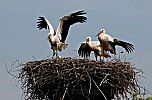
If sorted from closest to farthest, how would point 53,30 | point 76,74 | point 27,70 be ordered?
point 76,74 → point 27,70 → point 53,30

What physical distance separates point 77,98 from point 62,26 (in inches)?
121

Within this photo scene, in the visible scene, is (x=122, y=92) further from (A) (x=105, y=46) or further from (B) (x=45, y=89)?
(A) (x=105, y=46)

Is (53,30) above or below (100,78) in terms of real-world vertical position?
above

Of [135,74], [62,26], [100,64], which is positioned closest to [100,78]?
[100,64]

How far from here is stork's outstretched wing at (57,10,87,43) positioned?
10875 millimetres

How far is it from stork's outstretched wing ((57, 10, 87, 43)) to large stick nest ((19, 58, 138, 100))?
218cm

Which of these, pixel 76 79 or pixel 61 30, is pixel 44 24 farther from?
pixel 76 79

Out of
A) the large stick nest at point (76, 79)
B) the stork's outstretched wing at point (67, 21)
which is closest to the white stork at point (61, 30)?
the stork's outstretched wing at point (67, 21)

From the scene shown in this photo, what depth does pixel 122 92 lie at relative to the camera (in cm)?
866

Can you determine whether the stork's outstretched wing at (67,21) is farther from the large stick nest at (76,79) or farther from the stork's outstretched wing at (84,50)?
the large stick nest at (76,79)

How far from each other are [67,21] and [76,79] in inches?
121

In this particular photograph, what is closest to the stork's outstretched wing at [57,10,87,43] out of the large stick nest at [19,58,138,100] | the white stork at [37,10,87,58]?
the white stork at [37,10,87,58]

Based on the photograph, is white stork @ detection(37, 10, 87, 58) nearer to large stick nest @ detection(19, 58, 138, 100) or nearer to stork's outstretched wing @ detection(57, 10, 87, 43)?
stork's outstretched wing @ detection(57, 10, 87, 43)

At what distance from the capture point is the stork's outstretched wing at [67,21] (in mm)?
10875
